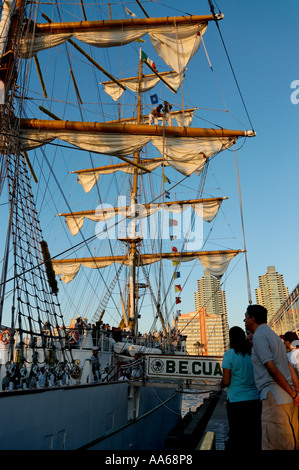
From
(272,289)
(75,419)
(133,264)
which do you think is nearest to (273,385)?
(75,419)

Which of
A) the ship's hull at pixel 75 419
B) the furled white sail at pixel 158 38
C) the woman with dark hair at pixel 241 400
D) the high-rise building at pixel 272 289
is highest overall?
the high-rise building at pixel 272 289

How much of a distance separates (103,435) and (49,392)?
8.59 feet

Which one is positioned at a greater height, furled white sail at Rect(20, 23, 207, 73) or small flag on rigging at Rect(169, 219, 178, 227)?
furled white sail at Rect(20, 23, 207, 73)

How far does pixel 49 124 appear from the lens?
36.9 feet

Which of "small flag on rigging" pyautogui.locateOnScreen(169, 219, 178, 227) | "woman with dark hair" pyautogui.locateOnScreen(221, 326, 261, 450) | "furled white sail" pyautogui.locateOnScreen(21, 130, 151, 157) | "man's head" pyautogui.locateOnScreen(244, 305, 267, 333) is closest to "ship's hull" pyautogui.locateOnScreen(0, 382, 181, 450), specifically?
"woman with dark hair" pyautogui.locateOnScreen(221, 326, 261, 450)

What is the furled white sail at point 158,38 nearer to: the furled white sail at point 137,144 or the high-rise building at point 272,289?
the furled white sail at point 137,144

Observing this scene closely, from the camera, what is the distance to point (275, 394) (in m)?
2.72

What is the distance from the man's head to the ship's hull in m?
3.15

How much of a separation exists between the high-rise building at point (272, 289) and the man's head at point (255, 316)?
157 m

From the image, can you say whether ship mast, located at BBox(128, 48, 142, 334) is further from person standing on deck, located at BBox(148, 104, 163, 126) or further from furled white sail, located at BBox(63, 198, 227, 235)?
person standing on deck, located at BBox(148, 104, 163, 126)

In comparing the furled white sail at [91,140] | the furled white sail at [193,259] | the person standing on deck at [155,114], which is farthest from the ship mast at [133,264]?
the furled white sail at [91,140]

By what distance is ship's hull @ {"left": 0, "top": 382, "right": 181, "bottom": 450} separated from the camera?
4.66 m

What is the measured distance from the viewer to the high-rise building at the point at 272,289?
156m

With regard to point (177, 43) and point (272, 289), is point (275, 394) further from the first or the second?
point (272, 289)
